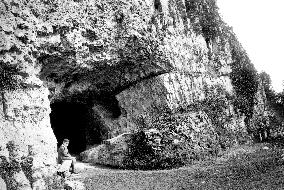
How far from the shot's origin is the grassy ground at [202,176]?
1104 centimetres

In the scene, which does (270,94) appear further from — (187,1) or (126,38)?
(126,38)

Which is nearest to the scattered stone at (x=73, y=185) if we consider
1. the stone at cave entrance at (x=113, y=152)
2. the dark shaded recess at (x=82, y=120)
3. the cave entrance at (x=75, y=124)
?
the stone at cave entrance at (x=113, y=152)

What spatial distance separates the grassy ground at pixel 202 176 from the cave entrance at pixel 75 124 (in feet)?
18.7

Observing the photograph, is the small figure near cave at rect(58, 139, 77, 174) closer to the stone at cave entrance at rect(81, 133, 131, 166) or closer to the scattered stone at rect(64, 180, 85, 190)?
the scattered stone at rect(64, 180, 85, 190)

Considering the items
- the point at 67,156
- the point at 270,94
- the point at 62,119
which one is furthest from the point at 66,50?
the point at 270,94

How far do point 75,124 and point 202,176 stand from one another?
561 inches

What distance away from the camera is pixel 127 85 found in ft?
65.8

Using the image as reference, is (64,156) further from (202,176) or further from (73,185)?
(202,176)

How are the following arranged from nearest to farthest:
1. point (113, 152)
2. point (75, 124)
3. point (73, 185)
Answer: point (73, 185) → point (113, 152) → point (75, 124)

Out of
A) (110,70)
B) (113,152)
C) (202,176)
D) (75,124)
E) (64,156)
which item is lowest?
(202,176)

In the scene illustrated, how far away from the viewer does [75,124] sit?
24844 mm

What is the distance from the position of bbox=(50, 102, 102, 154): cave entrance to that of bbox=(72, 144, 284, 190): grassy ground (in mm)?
5713

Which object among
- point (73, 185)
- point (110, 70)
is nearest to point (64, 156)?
point (73, 185)

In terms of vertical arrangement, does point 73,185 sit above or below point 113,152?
below
